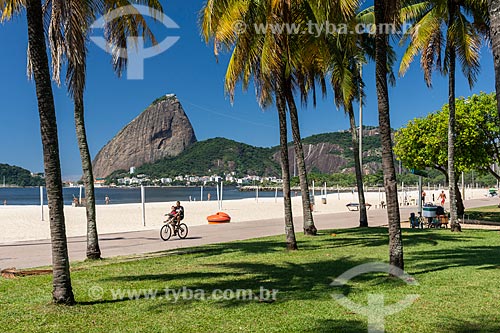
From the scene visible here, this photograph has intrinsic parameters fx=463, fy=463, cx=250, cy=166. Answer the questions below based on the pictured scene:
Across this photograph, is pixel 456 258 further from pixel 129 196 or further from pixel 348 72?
pixel 129 196

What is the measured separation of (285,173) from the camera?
1223 centimetres

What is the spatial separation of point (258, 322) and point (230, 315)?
0.49 meters

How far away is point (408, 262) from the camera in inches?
391

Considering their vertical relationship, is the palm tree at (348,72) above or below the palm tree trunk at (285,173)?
above

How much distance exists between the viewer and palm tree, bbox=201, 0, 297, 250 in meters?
11.3

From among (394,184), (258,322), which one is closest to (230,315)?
(258,322)

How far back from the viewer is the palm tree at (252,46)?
1130 cm

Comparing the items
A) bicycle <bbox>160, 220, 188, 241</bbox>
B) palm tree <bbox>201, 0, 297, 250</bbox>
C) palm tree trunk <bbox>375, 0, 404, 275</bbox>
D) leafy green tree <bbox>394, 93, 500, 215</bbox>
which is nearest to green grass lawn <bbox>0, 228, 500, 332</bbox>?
palm tree trunk <bbox>375, 0, 404, 275</bbox>

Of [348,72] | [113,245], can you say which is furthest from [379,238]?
[113,245]

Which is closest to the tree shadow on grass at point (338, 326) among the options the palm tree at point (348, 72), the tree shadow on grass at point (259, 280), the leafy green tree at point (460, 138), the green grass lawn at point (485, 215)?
the tree shadow on grass at point (259, 280)

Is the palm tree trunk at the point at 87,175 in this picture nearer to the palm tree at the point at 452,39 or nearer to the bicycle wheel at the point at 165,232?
the bicycle wheel at the point at 165,232

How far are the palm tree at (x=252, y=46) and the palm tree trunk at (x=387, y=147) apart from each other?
2999 mm

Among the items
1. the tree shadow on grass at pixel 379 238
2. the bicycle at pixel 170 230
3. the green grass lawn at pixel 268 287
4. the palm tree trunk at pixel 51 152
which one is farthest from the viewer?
the bicycle at pixel 170 230

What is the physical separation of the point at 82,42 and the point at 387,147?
6705mm
